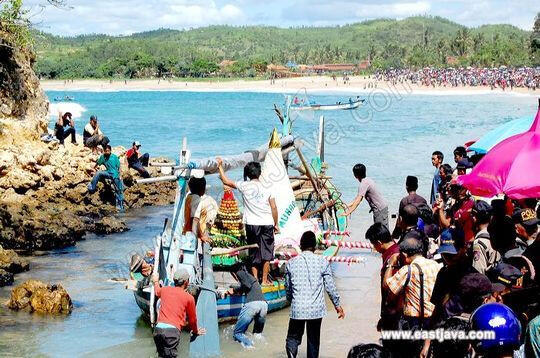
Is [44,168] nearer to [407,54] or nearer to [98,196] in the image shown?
[98,196]

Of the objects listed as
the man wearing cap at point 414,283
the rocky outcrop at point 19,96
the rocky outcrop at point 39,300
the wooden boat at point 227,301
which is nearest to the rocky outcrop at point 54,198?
the rocky outcrop at point 19,96

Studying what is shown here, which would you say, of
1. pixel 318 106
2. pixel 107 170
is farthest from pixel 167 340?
pixel 318 106

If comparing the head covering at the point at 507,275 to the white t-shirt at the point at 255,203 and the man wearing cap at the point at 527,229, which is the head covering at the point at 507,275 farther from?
the white t-shirt at the point at 255,203

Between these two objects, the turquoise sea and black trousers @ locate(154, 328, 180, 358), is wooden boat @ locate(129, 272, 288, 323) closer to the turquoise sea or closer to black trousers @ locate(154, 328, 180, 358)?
the turquoise sea

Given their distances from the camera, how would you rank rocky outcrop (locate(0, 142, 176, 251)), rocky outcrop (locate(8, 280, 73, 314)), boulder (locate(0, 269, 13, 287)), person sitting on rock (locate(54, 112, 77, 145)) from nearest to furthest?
rocky outcrop (locate(8, 280, 73, 314)) < boulder (locate(0, 269, 13, 287)) < rocky outcrop (locate(0, 142, 176, 251)) < person sitting on rock (locate(54, 112, 77, 145))

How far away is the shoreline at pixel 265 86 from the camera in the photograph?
101188 mm

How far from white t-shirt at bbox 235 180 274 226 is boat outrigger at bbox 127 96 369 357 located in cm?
35

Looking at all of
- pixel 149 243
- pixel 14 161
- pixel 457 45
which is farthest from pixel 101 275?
pixel 457 45

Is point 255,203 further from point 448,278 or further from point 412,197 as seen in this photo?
point 448,278

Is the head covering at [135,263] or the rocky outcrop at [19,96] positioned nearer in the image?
the head covering at [135,263]

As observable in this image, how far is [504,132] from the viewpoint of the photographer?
11758mm

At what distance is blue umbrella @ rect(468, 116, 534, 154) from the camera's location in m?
11.5

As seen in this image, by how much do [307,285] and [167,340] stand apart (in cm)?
146

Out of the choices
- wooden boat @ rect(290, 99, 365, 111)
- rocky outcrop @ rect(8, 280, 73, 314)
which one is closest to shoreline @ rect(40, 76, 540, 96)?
wooden boat @ rect(290, 99, 365, 111)
